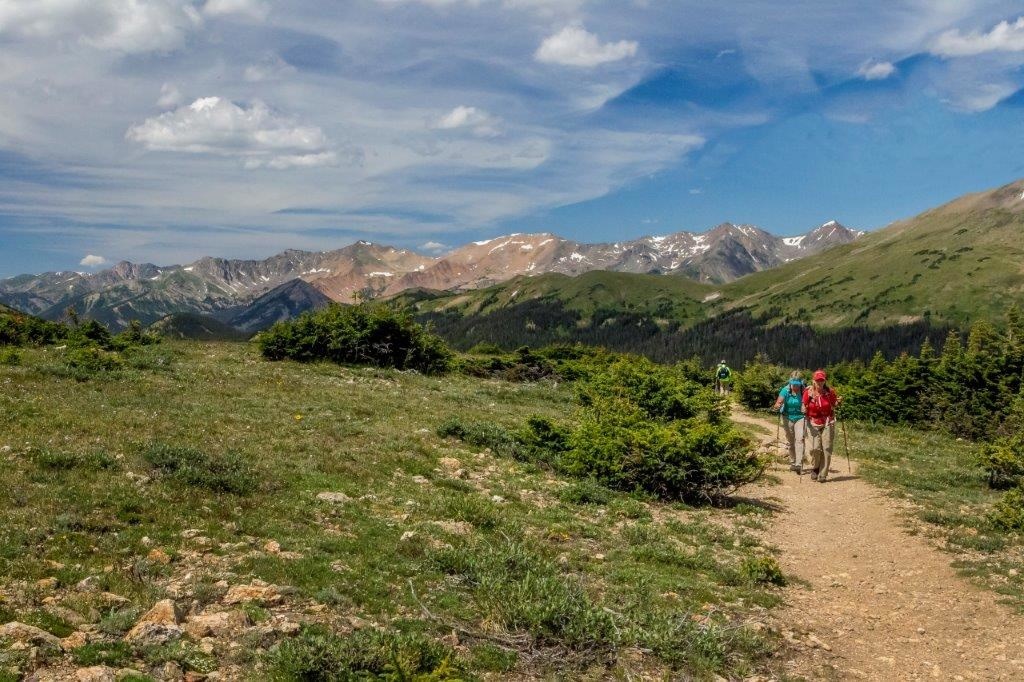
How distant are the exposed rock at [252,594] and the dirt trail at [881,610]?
23.2 feet

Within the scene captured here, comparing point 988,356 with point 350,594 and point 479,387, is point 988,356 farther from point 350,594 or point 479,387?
point 350,594

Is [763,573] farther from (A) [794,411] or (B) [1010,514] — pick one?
(A) [794,411]

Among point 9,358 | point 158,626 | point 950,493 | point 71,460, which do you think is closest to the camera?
point 158,626

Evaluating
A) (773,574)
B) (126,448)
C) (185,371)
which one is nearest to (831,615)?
(773,574)

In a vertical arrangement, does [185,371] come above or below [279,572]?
above

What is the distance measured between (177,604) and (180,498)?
4272 mm

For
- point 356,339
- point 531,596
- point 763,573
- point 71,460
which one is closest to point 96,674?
point 531,596

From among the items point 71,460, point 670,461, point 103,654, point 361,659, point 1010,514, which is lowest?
point 1010,514

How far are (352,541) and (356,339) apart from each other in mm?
27059

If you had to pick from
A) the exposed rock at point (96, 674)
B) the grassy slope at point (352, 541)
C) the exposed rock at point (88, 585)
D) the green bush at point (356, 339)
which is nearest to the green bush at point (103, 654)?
the grassy slope at point (352, 541)

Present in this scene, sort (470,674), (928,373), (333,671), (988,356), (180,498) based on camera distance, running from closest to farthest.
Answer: (333,671) < (470,674) < (180,498) < (988,356) < (928,373)

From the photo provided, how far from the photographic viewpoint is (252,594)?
29.1 ft

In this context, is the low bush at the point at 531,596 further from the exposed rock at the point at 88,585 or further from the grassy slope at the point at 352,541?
the exposed rock at the point at 88,585

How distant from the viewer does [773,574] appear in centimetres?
1232
